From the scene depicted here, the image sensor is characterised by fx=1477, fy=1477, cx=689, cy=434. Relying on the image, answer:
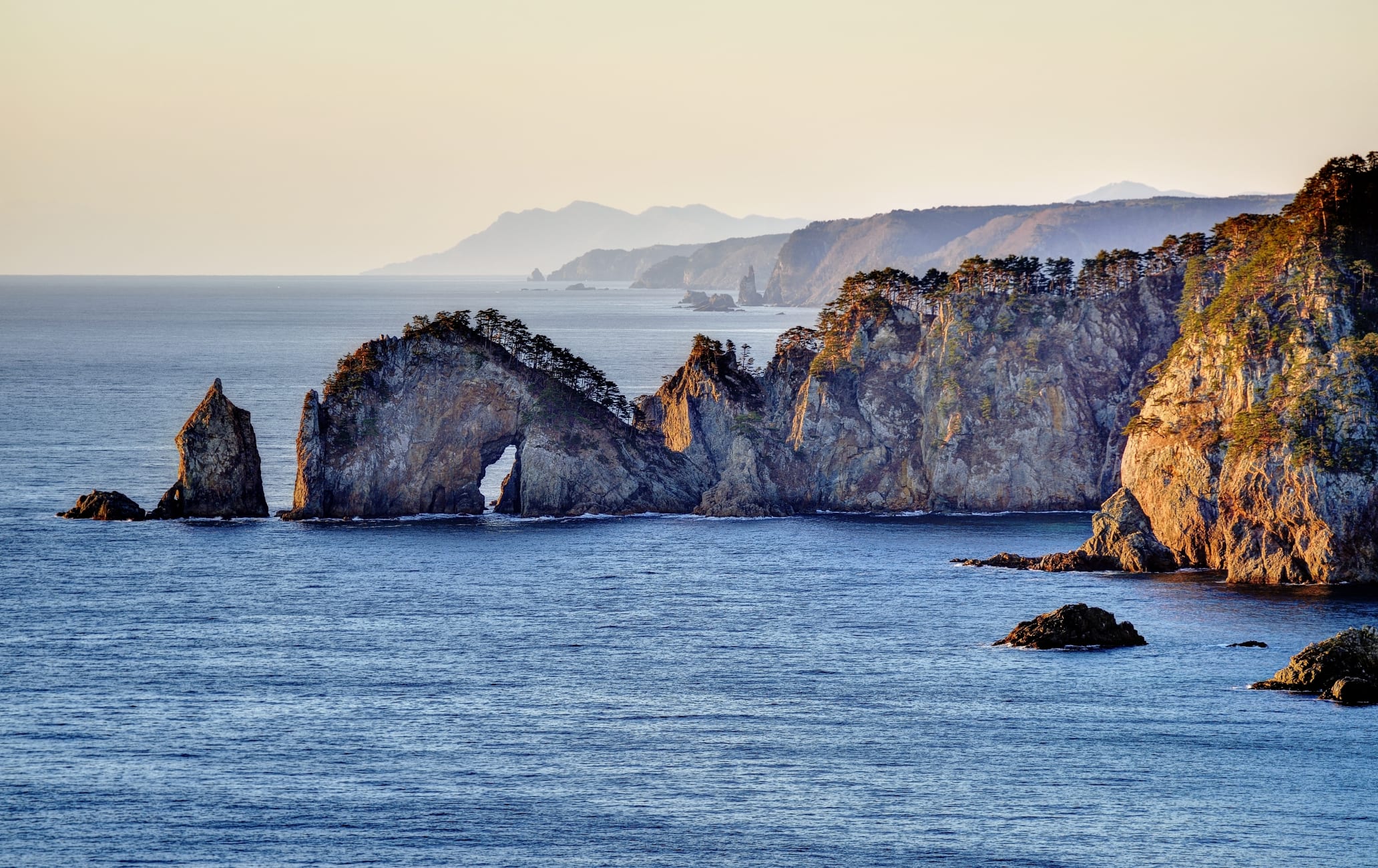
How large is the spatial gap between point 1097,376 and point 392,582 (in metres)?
71.1

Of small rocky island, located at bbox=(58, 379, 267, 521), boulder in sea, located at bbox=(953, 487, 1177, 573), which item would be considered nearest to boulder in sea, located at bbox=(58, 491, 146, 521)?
small rocky island, located at bbox=(58, 379, 267, 521)

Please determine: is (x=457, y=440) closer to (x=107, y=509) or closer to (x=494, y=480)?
(x=494, y=480)

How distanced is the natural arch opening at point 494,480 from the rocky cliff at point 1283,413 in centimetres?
5807

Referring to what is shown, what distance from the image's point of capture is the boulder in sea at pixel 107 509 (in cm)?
12544

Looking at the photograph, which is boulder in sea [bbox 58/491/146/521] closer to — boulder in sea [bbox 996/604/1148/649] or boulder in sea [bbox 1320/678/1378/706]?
boulder in sea [bbox 996/604/1148/649]

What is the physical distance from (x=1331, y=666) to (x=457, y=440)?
7771cm

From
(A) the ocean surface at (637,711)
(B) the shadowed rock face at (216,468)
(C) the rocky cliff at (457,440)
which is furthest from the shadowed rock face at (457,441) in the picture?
(A) the ocean surface at (637,711)

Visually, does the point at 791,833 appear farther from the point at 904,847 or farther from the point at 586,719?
the point at 586,719

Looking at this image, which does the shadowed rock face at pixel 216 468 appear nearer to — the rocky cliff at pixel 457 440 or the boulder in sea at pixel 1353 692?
the rocky cliff at pixel 457 440

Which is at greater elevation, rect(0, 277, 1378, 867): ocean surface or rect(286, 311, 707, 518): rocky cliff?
rect(286, 311, 707, 518): rocky cliff

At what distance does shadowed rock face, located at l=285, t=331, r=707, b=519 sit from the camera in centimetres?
12988

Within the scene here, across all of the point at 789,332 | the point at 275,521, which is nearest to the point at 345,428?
the point at 275,521

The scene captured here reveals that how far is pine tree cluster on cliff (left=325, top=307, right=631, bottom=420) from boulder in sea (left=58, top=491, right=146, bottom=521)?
19.8 metres

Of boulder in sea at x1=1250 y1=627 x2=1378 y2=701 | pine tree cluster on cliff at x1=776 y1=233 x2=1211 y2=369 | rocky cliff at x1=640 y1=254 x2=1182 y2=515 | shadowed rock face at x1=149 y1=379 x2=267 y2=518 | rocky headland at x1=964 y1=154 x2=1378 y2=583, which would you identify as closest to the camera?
boulder in sea at x1=1250 y1=627 x2=1378 y2=701
